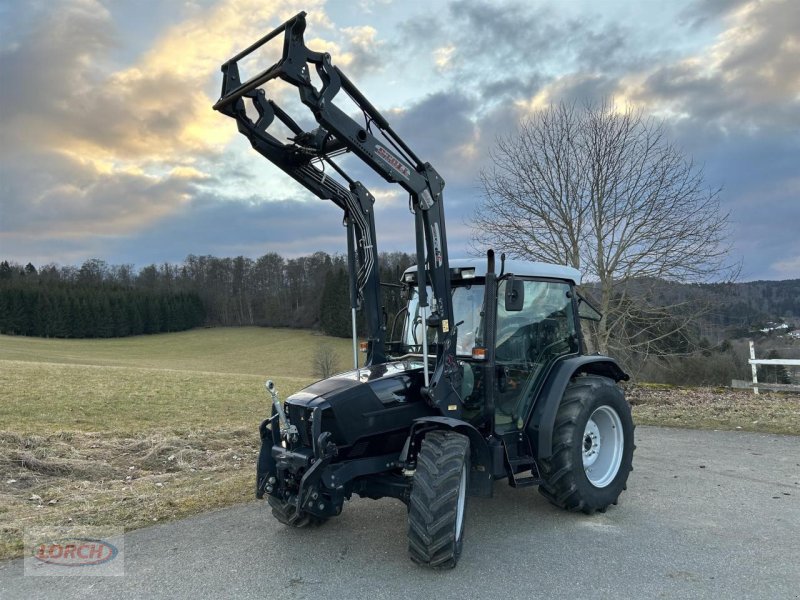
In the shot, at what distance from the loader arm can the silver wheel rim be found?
62 cm

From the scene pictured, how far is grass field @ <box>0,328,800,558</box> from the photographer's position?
596 cm

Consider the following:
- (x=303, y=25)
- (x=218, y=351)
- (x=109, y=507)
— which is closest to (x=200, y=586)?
(x=109, y=507)

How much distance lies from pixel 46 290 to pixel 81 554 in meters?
69.7

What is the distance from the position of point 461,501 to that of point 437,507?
35cm

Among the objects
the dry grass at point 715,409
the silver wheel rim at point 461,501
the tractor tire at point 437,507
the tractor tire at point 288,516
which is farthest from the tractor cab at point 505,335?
the dry grass at point 715,409

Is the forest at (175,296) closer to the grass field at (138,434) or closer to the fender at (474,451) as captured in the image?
the grass field at (138,434)

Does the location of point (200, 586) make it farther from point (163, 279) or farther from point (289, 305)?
point (163, 279)

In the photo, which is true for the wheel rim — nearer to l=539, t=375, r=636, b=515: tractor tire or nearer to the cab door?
l=539, t=375, r=636, b=515: tractor tire

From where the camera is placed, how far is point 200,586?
157 inches

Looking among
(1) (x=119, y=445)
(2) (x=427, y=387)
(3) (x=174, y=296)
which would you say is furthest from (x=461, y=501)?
(3) (x=174, y=296)

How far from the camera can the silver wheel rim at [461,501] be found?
420 centimetres

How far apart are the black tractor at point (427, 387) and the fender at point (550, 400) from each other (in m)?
0.01

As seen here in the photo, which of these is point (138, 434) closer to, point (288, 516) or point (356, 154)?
point (288, 516)

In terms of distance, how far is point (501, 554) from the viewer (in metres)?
4.41
